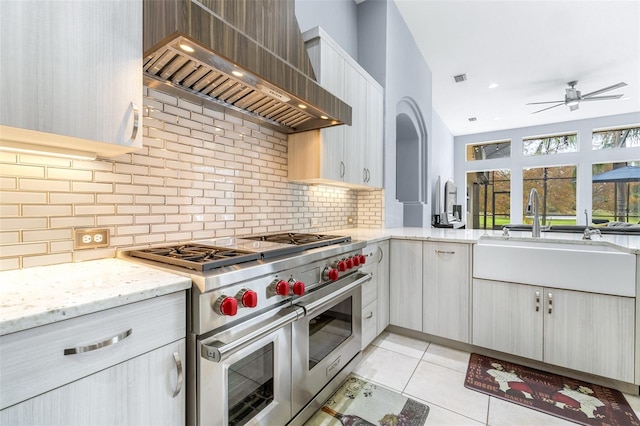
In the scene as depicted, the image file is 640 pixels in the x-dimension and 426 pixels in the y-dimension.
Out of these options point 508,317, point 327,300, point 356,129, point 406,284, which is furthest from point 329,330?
point 356,129

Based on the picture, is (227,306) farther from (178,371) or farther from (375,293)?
(375,293)

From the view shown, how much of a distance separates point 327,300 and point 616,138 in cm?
1000

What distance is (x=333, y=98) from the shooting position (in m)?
1.95

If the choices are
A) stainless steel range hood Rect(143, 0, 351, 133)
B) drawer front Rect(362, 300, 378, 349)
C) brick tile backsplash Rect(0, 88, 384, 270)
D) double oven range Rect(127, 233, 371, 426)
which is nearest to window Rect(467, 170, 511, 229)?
drawer front Rect(362, 300, 378, 349)

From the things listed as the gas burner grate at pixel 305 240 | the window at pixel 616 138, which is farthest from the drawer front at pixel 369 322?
the window at pixel 616 138

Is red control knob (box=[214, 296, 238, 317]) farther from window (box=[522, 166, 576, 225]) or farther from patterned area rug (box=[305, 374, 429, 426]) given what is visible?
window (box=[522, 166, 576, 225])

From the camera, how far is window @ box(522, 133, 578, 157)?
8016mm

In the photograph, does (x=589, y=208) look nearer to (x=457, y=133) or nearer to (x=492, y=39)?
(x=457, y=133)

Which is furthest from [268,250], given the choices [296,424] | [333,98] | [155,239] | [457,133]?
[457,133]

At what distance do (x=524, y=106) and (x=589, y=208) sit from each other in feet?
11.6

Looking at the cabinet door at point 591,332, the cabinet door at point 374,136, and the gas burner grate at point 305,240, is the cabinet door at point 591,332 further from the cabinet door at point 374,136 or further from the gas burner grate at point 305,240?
the cabinet door at point 374,136

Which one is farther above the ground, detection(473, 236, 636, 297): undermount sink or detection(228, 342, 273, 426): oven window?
detection(473, 236, 636, 297): undermount sink

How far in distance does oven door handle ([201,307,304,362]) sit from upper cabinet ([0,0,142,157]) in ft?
2.72

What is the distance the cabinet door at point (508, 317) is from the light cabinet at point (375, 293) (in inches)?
28.5
